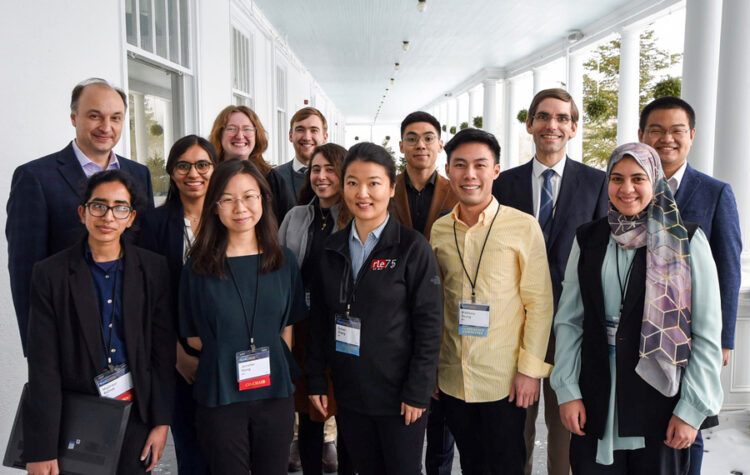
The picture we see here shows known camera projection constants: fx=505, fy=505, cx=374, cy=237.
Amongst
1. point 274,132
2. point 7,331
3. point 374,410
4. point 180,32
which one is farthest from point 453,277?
point 274,132

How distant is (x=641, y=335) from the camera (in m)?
1.53

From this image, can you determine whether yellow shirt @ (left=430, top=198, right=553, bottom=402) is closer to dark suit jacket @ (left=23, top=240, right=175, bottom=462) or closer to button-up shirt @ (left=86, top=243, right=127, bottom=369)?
dark suit jacket @ (left=23, top=240, right=175, bottom=462)

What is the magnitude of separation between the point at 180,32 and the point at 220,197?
3.26 meters

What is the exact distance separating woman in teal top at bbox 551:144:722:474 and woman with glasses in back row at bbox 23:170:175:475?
1.40m

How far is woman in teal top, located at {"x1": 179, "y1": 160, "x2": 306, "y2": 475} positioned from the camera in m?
1.74

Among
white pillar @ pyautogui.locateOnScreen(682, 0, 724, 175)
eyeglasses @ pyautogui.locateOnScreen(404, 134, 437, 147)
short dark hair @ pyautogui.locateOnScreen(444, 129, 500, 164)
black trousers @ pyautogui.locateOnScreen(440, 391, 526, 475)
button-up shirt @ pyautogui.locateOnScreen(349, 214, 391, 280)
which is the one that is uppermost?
white pillar @ pyautogui.locateOnScreen(682, 0, 724, 175)

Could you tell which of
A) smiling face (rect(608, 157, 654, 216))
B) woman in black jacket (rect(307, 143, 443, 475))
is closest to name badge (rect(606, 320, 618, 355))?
smiling face (rect(608, 157, 654, 216))

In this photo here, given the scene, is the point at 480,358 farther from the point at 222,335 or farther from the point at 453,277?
the point at 222,335

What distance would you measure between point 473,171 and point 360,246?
51cm

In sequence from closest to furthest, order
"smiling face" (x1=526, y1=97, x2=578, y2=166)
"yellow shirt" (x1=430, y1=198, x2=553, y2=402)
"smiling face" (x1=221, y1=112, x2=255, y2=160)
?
"yellow shirt" (x1=430, y1=198, x2=553, y2=402), "smiling face" (x1=526, y1=97, x2=578, y2=166), "smiling face" (x1=221, y1=112, x2=255, y2=160)

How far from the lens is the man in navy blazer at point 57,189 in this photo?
1852 millimetres

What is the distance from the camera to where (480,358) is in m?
1.85

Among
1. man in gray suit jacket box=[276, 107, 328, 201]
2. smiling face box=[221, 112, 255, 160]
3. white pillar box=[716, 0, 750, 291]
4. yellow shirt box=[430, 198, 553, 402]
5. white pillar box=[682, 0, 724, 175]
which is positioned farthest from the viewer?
white pillar box=[682, 0, 724, 175]

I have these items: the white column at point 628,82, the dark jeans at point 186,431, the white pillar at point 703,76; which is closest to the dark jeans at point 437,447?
the dark jeans at point 186,431
